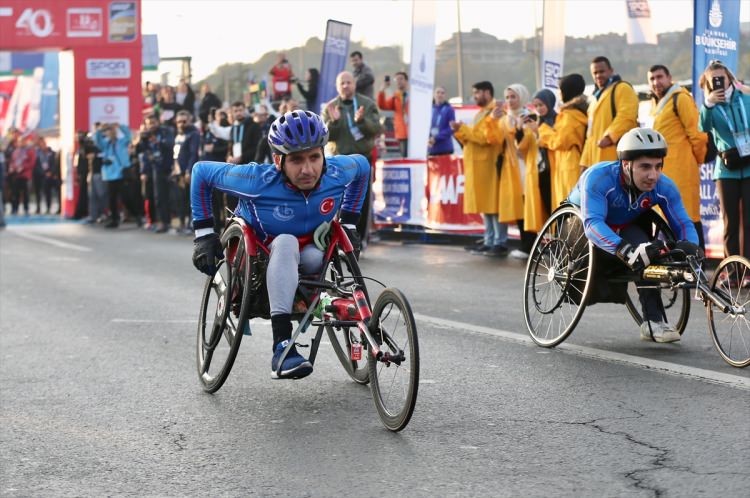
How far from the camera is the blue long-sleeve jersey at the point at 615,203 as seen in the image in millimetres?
8812

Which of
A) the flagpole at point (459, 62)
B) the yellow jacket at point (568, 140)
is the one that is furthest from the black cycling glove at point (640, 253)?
the flagpole at point (459, 62)

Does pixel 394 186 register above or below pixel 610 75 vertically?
below

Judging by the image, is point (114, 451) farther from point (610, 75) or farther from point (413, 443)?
point (610, 75)

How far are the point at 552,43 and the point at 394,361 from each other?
12496 mm

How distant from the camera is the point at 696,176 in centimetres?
1324

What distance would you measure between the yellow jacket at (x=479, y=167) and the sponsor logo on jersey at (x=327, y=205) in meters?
9.69

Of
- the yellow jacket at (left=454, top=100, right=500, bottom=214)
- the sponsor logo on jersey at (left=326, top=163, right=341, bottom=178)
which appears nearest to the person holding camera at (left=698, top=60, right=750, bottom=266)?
the yellow jacket at (left=454, top=100, right=500, bottom=214)

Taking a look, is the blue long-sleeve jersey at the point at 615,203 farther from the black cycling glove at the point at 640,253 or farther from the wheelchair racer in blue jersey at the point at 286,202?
the wheelchair racer in blue jersey at the point at 286,202

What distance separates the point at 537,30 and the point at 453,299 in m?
17.1

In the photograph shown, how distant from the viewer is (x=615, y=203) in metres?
8.95

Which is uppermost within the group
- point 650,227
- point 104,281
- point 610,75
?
point 610,75

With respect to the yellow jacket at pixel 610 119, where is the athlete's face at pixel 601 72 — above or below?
above

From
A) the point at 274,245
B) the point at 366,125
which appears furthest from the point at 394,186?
the point at 274,245

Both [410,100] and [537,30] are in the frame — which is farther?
[537,30]
